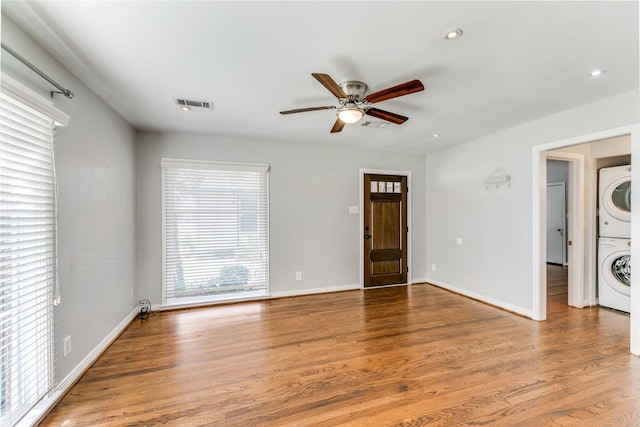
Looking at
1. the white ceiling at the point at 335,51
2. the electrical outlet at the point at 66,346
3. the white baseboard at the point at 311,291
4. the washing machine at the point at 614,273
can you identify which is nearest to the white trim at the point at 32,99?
the white ceiling at the point at 335,51

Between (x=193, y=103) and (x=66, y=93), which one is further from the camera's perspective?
(x=193, y=103)

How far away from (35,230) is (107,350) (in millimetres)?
1534

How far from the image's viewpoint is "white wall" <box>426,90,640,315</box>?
3.02 meters

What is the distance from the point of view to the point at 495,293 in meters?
3.96

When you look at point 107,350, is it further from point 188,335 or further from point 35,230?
point 35,230

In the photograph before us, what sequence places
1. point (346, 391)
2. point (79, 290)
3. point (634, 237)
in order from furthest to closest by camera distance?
1. point (634, 237)
2. point (79, 290)
3. point (346, 391)

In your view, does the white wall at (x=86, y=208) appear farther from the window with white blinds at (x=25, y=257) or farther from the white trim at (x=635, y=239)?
the white trim at (x=635, y=239)

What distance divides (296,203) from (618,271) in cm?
452

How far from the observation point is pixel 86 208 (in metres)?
2.40

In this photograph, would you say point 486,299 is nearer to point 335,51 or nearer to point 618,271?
point 618,271

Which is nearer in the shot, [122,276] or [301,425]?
[301,425]

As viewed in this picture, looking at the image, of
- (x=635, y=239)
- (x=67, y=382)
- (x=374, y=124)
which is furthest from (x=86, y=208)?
(x=635, y=239)

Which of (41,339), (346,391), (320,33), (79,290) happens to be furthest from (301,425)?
(320,33)

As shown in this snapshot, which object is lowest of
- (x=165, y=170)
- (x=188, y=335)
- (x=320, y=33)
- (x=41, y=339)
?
(x=188, y=335)
